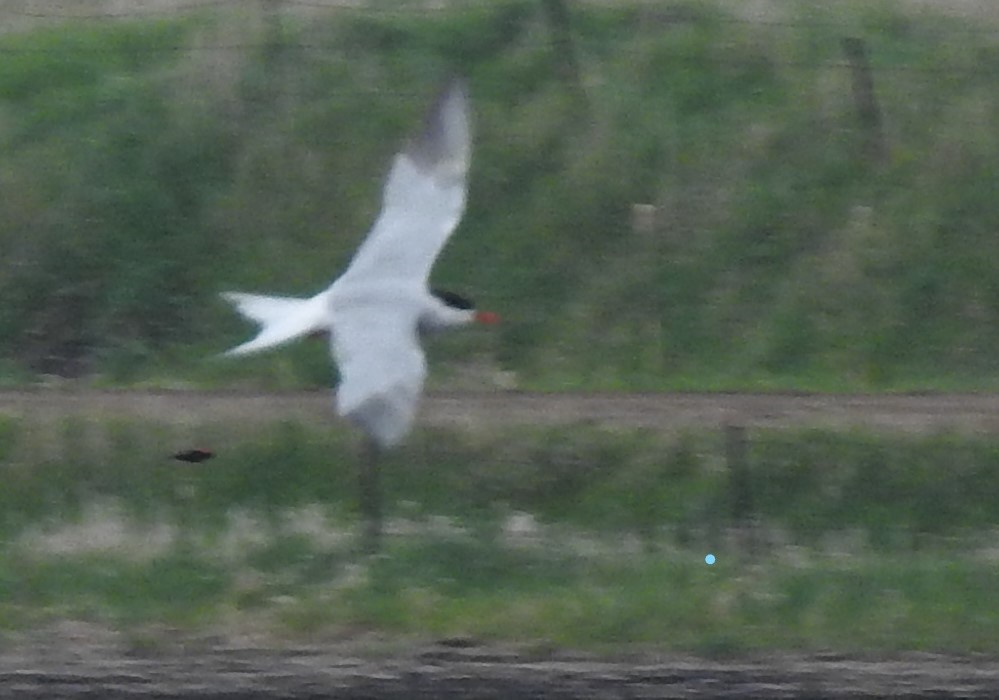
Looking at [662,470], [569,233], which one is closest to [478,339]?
[569,233]

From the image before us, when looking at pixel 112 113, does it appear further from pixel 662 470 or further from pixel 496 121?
pixel 662 470

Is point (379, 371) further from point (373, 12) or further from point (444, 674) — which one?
point (373, 12)

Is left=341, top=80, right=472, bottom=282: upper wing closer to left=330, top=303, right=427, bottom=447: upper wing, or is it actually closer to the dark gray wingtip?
the dark gray wingtip

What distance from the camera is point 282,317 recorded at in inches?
→ 337

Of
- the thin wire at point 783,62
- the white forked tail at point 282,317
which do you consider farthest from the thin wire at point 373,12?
the white forked tail at point 282,317

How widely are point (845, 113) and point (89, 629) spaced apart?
7.41 metres

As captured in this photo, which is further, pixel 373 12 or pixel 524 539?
pixel 373 12

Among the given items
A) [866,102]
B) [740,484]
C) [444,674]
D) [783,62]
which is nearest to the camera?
[444,674]

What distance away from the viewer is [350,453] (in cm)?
948

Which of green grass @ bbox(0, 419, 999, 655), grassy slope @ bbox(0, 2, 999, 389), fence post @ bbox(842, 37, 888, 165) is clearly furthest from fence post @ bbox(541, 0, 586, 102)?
green grass @ bbox(0, 419, 999, 655)

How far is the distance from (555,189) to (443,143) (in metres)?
3.97

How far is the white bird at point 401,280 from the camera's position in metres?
7.89

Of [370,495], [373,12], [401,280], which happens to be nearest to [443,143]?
[401,280]

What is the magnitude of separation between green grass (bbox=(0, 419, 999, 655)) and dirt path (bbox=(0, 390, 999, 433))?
20 centimetres
